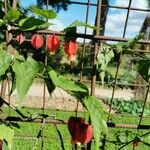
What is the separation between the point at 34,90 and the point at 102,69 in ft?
32.5

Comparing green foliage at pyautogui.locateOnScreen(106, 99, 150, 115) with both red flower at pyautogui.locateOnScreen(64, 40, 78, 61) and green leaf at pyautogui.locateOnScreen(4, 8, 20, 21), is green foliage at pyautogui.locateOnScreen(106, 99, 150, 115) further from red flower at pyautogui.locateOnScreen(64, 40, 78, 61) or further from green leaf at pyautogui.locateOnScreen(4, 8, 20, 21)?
green leaf at pyautogui.locateOnScreen(4, 8, 20, 21)

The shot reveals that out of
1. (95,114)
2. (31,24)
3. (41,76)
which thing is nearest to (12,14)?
(31,24)

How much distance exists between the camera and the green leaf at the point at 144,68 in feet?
5.19

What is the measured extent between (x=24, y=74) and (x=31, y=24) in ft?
0.74

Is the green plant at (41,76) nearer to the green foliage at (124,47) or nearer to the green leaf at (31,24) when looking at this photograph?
the green leaf at (31,24)

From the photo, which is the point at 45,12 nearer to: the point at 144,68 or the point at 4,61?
the point at 4,61

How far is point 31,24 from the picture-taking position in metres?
1.31

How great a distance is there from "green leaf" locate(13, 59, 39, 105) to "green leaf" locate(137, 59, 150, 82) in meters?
0.53

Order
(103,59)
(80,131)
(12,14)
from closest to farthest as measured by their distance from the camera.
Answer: (12,14), (80,131), (103,59)

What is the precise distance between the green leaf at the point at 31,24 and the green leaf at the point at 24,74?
138 mm

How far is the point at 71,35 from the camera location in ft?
4.76

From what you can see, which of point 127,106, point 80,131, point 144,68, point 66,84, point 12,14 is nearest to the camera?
point 66,84

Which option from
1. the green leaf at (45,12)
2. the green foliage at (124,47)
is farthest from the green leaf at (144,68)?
the green leaf at (45,12)

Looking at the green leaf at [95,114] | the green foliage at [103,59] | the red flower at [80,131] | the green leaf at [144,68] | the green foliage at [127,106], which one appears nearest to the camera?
the green leaf at [95,114]
